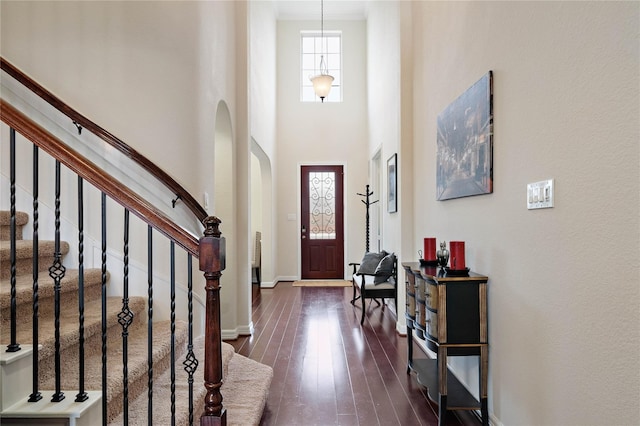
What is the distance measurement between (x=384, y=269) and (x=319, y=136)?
400 centimetres

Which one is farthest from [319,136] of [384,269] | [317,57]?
[384,269]

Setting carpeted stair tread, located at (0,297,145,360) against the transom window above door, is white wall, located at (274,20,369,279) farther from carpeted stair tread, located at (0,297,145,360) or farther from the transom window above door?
carpeted stair tread, located at (0,297,145,360)

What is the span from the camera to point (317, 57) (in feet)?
26.3

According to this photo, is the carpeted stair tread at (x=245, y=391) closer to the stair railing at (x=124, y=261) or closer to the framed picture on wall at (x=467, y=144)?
the stair railing at (x=124, y=261)

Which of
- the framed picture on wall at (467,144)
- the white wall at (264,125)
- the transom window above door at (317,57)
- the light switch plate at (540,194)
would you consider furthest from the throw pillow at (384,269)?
the transom window above door at (317,57)

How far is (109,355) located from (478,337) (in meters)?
2.00

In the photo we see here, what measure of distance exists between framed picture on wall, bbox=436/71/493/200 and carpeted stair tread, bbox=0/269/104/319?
2274 millimetres

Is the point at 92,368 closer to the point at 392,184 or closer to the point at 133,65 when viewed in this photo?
the point at 133,65

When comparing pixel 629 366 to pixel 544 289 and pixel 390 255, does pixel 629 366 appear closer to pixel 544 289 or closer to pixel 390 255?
pixel 544 289

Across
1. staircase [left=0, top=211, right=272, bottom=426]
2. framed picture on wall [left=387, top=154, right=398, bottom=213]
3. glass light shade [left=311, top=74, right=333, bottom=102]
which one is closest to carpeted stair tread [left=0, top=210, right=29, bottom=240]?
staircase [left=0, top=211, right=272, bottom=426]

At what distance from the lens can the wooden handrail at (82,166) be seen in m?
1.36

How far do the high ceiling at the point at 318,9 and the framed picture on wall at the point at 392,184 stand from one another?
4.14 metres

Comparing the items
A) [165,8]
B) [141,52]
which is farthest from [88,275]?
[165,8]

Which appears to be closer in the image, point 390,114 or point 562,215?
point 562,215
